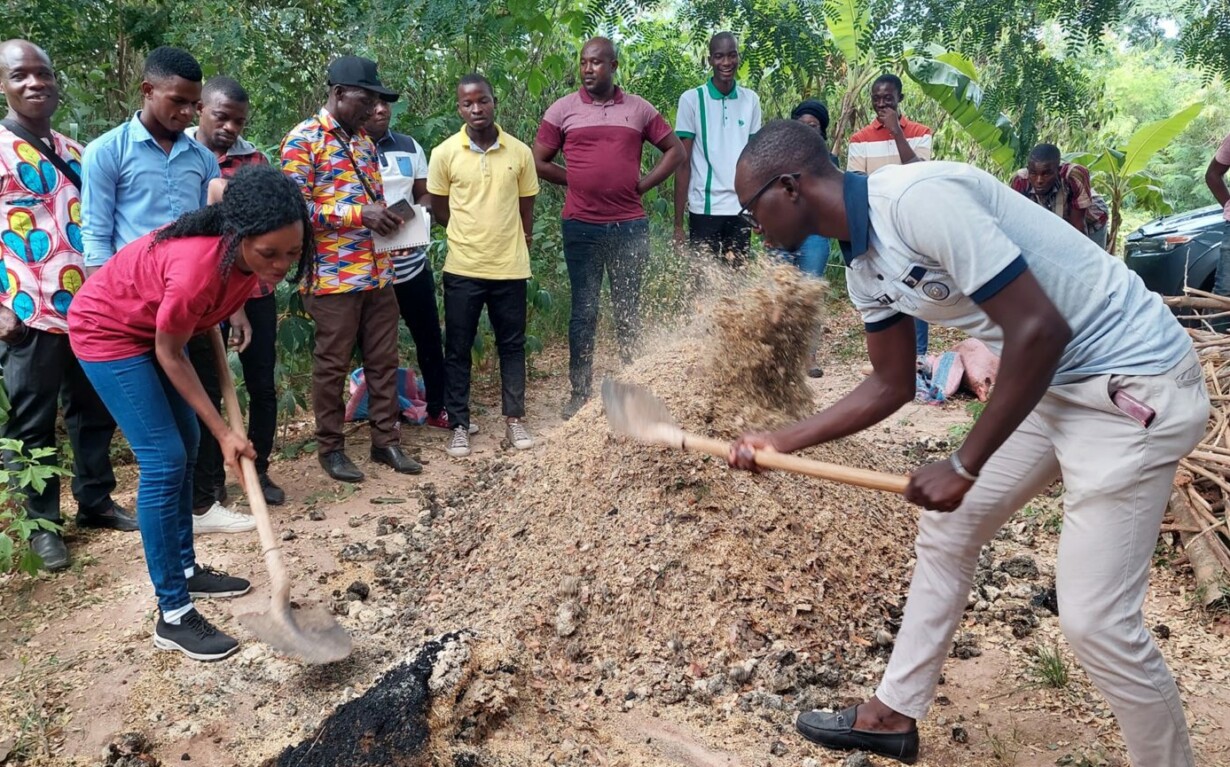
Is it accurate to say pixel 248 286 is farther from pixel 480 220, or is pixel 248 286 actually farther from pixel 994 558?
pixel 994 558

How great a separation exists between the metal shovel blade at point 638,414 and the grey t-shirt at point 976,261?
0.89m

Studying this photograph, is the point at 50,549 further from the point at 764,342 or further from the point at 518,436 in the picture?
the point at 764,342

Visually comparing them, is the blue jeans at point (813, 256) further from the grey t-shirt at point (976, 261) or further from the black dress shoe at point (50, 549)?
the black dress shoe at point (50, 549)

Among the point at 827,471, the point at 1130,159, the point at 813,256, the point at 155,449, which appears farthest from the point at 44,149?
the point at 1130,159

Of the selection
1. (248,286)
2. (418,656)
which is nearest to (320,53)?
(248,286)

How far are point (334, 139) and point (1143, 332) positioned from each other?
3475 mm

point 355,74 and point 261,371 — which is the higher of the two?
point 355,74

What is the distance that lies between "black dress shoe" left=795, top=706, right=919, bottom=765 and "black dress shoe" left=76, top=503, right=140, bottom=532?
284cm

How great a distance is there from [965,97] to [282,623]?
667 cm

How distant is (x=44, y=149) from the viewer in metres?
3.41

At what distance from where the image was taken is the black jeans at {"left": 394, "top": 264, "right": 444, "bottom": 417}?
15.7 feet

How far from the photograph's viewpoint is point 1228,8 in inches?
196

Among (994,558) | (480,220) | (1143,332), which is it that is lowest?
(994,558)

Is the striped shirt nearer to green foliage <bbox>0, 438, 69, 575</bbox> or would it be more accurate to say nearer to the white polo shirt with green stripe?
the white polo shirt with green stripe
